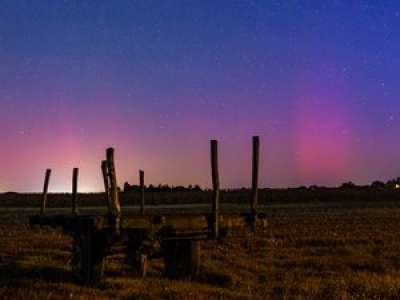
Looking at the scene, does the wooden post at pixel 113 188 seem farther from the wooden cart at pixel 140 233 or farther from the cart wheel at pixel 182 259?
the cart wheel at pixel 182 259

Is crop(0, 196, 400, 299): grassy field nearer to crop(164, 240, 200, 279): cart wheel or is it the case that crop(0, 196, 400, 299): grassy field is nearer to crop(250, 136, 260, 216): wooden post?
crop(164, 240, 200, 279): cart wheel

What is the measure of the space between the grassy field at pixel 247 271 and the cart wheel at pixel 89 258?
326 millimetres

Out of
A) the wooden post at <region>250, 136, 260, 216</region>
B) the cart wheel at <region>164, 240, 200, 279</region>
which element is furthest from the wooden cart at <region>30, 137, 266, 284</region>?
the wooden post at <region>250, 136, 260, 216</region>

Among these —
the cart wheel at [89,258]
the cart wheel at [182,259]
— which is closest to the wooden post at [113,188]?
the cart wheel at [89,258]

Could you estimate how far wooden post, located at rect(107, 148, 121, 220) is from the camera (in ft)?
52.2

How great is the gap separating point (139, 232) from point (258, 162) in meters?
5.16

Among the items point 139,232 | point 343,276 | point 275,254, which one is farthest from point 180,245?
point 275,254

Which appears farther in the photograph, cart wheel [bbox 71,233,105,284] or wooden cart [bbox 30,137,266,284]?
cart wheel [bbox 71,233,105,284]

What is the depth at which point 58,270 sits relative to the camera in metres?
18.0

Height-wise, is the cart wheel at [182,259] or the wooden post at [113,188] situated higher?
the wooden post at [113,188]

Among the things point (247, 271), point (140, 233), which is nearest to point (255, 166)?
point (247, 271)

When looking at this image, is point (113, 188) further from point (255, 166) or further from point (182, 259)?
point (255, 166)

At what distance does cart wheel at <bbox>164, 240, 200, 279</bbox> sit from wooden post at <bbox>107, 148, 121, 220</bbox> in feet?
7.56

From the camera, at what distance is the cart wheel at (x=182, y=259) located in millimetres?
17783
